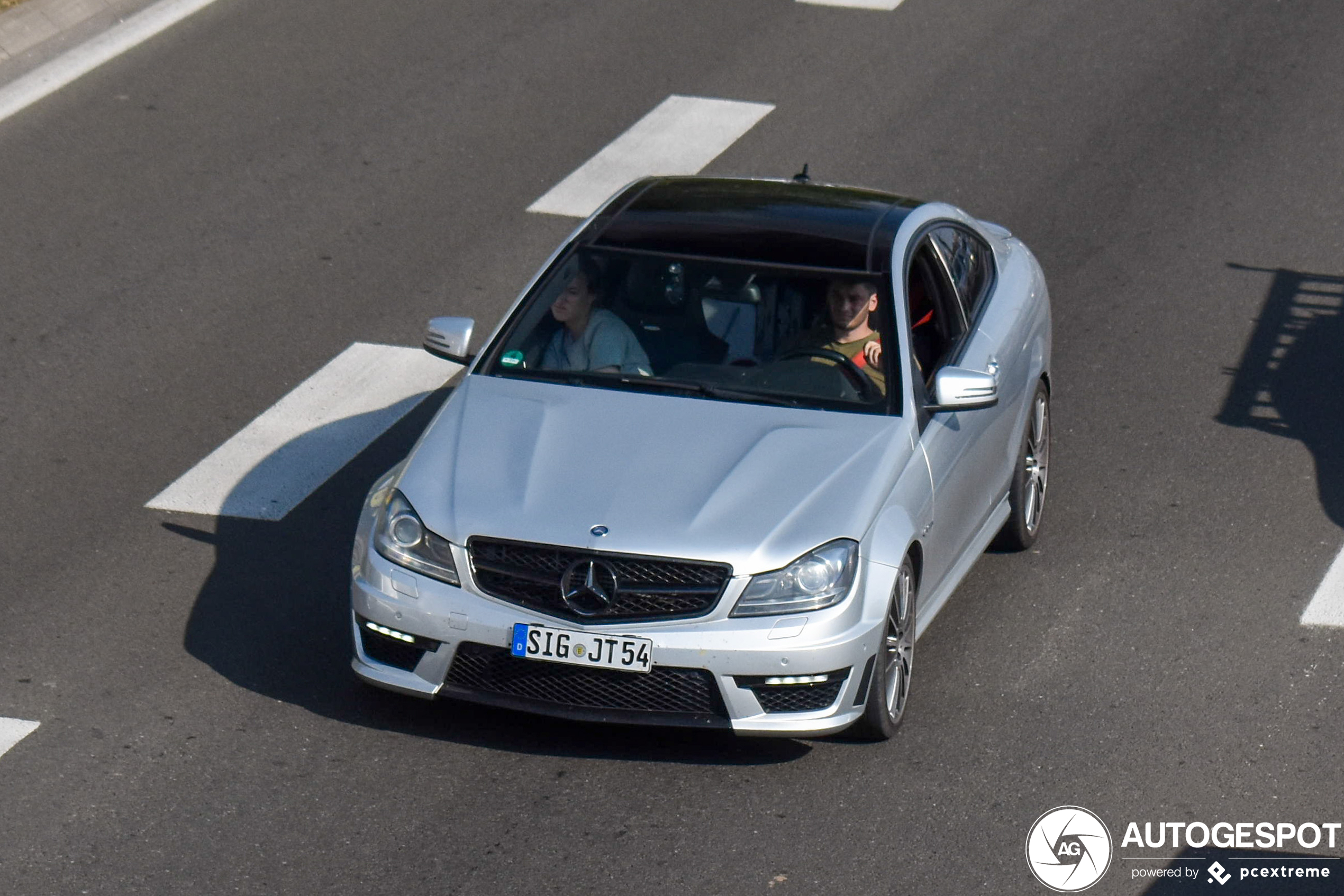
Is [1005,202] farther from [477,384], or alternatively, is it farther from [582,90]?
[477,384]

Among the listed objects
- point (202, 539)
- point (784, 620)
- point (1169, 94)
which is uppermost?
point (784, 620)

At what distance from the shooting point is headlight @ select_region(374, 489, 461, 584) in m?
6.55

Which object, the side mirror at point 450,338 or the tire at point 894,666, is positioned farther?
the side mirror at point 450,338

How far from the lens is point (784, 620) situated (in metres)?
6.41

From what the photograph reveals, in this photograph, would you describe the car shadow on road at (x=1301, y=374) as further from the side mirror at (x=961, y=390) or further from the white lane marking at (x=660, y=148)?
the white lane marking at (x=660, y=148)

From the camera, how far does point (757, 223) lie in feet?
25.8

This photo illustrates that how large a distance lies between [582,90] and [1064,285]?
14.4ft

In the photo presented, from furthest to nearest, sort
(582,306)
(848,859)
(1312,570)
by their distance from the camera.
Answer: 1. (1312,570)
2. (582,306)
3. (848,859)

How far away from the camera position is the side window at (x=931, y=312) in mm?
7742

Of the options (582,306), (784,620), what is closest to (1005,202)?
(582,306)

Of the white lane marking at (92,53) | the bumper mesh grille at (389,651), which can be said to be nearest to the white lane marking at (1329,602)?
the bumper mesh grille at (389,651)

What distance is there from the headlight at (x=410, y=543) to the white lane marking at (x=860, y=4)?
34.8 feet

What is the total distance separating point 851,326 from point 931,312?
1.89ft

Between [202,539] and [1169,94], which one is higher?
[202,539]
